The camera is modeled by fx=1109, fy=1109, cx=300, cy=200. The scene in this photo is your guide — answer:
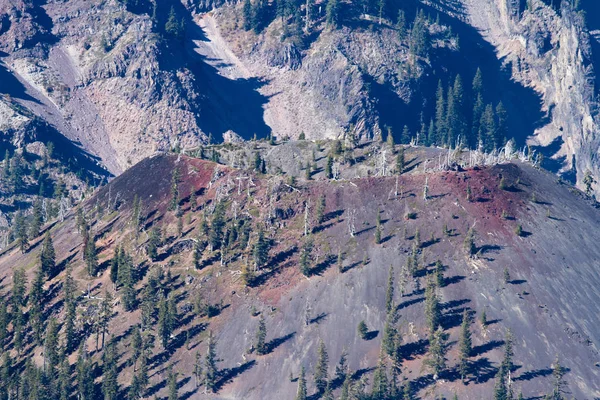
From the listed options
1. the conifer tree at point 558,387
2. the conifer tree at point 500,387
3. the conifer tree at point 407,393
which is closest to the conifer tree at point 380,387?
the conifer tree at point 407,393

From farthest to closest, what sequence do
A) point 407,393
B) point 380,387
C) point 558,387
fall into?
point 558,387 < point 380,387 < point 407,393

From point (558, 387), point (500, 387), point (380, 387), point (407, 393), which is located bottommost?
point (558, 387)

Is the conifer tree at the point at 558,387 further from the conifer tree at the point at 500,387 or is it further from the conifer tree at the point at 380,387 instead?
the conifer tree at the point at 380,387

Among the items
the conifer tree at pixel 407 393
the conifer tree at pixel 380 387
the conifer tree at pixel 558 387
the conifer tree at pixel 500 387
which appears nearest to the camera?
the conifer tree at pixel 500 387

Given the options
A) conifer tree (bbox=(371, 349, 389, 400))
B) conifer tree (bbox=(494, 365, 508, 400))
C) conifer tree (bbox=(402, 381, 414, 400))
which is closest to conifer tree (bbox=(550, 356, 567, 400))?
conifer tree (bbox=(494, 365, 508, 400))

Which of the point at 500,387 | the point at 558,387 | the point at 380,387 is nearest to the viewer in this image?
the point at 500,387

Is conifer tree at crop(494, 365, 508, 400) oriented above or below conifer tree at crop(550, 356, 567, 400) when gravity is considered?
above

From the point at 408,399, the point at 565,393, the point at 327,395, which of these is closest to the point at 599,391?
the point at 565,393

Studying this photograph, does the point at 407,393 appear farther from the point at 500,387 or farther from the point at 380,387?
the point at 500,387

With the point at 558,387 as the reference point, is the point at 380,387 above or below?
above

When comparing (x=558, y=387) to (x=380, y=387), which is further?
(x=558, y=387)

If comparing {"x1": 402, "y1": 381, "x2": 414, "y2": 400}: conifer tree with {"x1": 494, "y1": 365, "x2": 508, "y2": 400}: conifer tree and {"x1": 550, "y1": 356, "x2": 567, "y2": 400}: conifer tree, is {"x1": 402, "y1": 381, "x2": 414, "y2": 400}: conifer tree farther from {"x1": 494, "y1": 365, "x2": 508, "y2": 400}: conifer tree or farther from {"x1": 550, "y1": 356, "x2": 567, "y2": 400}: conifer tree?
{"x1": 550, "y1": 356, "x2": 567, "y2": 400}: conifer tree

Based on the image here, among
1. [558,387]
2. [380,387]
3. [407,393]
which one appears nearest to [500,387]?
[558,387]
